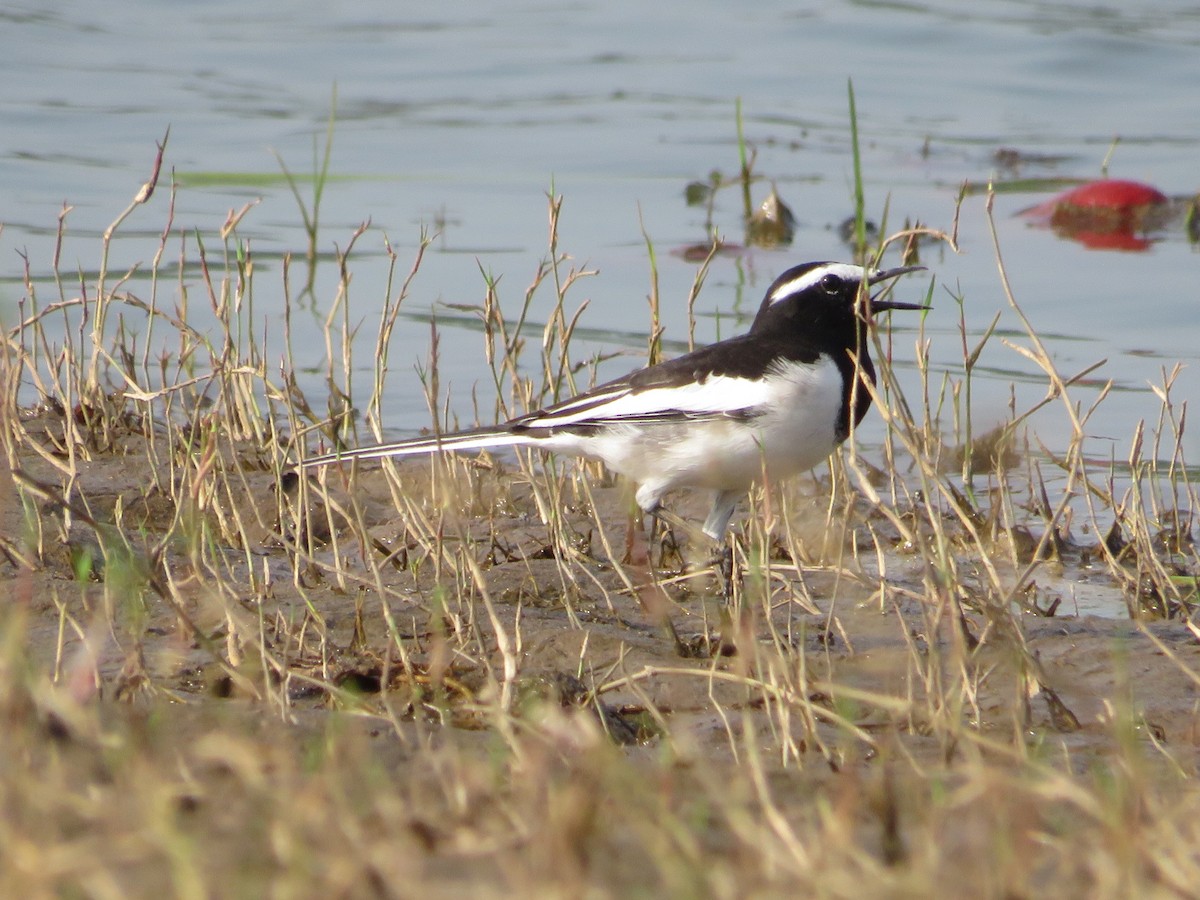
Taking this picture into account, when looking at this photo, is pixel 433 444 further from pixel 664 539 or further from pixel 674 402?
pixel 664 539

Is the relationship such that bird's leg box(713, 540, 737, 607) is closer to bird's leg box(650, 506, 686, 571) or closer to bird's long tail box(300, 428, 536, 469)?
bird's leg box(650, 506, 686, 571)

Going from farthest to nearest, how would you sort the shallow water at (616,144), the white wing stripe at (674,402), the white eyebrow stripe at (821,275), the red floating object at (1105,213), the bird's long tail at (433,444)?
1. the red floating object at (1105,213)
2. the shallow water at (616,144)
3. the white eyebrow stripe at (821,275)
4. the white wing stripe at (674,402)
5. the bird's long tail at (433,444)

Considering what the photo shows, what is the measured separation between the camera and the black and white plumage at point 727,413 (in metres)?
6.64

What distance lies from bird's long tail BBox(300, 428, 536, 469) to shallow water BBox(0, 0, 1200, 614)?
1727mm

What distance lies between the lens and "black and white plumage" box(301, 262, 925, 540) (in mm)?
6645

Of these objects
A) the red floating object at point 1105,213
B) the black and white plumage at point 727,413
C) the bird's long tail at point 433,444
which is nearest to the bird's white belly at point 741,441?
the black and white plumage at point 727,413

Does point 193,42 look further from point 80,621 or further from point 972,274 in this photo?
point 80,621

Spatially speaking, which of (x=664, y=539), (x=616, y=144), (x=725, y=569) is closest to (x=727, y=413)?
(x=725, y=569)

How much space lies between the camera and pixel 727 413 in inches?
264

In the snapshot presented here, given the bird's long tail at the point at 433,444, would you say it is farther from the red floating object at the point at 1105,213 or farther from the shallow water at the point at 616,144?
the red floating object at the point at 1105,213

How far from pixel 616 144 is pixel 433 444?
33.9 ft

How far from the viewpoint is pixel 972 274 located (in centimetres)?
1277

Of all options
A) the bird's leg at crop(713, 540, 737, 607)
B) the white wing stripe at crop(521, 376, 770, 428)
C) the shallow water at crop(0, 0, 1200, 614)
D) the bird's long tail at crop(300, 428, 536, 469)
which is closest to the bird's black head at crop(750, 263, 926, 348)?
the white wing stripe at crop(521, 376, 770, 428)

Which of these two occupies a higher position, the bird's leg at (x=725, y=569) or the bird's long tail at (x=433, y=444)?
the bird's long tail at (x=433, y=444)
